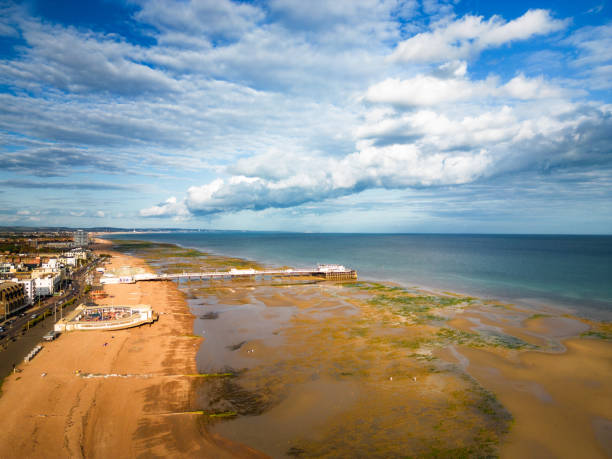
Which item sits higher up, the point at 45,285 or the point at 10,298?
the point at 10,298

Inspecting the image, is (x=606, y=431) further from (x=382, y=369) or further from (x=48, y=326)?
(x=48, y=326)

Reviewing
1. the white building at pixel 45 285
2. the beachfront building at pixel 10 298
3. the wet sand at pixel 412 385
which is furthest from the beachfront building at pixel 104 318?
the white building at pixel 45 285

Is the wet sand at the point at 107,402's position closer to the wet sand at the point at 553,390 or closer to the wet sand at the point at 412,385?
the wet sand at the point at 412,385

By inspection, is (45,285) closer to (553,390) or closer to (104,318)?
(104,318)

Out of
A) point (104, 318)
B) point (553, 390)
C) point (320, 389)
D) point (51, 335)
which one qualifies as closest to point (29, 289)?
point (104, 318)

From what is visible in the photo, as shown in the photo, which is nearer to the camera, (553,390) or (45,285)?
(553,390)

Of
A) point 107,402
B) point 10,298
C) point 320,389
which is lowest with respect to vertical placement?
point 320,389
